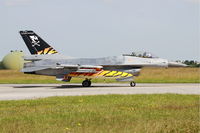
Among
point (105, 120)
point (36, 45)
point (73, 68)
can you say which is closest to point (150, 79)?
point (73, 68)

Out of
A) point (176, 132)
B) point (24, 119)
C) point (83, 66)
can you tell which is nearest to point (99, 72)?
point (83, 66)

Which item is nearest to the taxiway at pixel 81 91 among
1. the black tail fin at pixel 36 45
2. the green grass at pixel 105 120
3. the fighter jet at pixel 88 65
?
the fighter jet at pixel 88 65

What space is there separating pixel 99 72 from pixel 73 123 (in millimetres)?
19409

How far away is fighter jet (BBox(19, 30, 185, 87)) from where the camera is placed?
1164 inches

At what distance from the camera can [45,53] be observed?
3167cm

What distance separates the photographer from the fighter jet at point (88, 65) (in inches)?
1164

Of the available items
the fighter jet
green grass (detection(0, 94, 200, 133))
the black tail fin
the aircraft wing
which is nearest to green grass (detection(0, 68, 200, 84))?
the fighter jet

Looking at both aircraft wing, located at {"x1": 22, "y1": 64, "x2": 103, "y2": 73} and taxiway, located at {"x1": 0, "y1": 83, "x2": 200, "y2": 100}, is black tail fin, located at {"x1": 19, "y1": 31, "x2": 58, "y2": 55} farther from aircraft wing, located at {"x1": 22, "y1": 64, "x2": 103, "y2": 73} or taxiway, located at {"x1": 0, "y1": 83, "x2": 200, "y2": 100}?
taxiway, located at {"x1": 0, "y1": 83, "x2": 200, "y2": 100}

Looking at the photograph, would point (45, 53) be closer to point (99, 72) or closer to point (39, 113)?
point (99, 72)

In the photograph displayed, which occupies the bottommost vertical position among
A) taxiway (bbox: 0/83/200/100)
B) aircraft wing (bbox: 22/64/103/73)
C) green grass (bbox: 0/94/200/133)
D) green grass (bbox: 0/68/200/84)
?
green grass (bbox: 0/68/200/84)

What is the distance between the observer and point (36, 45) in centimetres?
3178

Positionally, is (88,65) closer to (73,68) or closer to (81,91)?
(73,68)

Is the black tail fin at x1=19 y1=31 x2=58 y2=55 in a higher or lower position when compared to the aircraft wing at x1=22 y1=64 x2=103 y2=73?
higher

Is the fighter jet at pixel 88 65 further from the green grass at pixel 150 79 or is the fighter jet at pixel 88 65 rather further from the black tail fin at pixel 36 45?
the green grass at pixel 150 79
